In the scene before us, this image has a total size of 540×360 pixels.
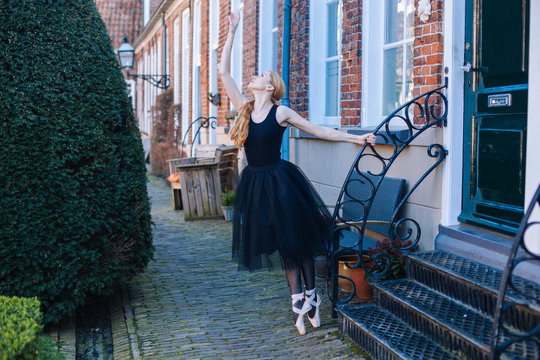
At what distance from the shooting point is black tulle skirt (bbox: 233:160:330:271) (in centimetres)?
422

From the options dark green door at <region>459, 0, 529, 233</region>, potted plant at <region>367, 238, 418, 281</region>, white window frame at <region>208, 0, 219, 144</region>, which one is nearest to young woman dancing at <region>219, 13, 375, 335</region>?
potted plant at <region>367, 238, 418, 281</region>

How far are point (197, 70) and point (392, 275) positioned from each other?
35.4 ft

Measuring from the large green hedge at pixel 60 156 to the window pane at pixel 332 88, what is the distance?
2752mm

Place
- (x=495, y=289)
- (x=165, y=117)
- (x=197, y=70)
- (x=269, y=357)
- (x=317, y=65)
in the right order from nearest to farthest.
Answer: (x=495, y=289), (x=269, y=357), (x=317, y=65), (x=197, y=70), (x=165, y=117)

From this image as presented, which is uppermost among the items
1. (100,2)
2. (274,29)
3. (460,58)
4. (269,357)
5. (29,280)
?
(100,2)

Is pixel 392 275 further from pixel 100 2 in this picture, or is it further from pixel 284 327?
pixel 100 2

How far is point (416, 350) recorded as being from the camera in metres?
3.49

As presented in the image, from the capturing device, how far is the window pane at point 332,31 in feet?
22.6

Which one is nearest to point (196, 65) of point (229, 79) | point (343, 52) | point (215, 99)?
point (215, 99)

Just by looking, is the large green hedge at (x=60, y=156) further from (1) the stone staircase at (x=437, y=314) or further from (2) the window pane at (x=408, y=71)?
(2) the window pane at (x=408, y=71)

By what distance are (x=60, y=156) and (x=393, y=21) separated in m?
3.15

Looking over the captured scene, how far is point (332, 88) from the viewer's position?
22.8 ft

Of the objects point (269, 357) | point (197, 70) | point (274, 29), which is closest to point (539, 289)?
point (269, 357)

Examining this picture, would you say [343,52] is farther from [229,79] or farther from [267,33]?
[267,33]
